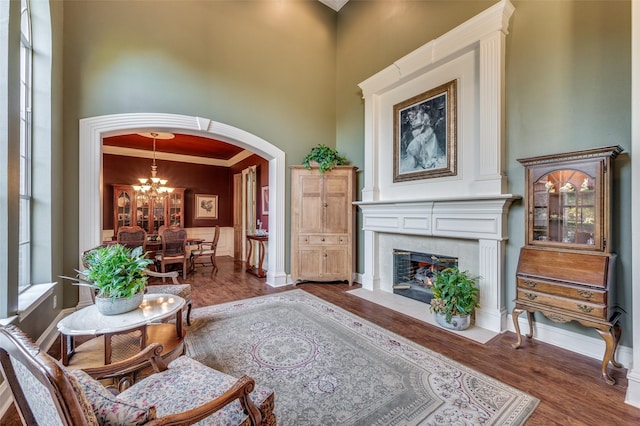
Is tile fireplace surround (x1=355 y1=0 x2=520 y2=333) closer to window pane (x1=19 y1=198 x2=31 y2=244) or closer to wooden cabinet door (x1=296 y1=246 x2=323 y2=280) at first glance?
wooden cabinet door (x1=296 y1=246 x2=323 y2=280)

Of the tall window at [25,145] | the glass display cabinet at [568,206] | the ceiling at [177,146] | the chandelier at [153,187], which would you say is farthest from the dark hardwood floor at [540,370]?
the ceiling at [177,146]

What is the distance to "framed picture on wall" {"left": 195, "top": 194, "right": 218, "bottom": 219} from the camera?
8.49 meters

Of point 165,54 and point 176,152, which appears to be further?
point 176,152

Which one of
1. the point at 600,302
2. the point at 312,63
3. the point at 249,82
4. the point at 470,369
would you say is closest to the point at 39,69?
the point at 249,82

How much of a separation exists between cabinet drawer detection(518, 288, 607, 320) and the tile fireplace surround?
0.48 m

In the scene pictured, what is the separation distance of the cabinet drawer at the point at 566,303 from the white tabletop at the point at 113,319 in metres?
3.11

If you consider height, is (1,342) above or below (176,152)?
below

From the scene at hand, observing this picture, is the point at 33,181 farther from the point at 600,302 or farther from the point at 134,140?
the point at 600,302

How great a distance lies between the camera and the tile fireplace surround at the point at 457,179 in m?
3.11

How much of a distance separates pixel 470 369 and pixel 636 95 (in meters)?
2.36

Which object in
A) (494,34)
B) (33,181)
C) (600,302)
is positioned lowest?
(600,302)

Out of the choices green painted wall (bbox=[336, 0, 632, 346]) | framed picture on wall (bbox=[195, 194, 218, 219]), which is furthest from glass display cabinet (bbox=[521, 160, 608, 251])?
framed picture on wall (bbox=[195, 194, 218, 219])

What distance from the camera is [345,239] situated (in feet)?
16.4

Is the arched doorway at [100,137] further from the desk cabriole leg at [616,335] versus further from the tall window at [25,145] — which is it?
the desk cabriole leg at [616,335]
